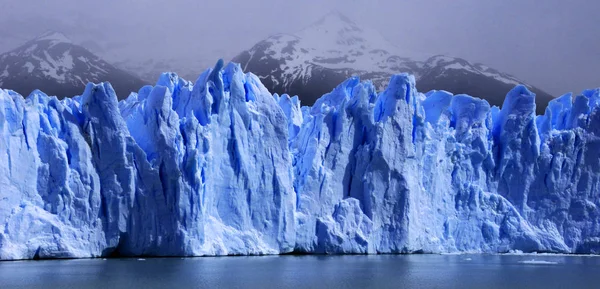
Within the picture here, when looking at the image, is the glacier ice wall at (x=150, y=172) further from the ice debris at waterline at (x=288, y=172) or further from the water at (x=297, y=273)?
the water at (x=297, y=273)

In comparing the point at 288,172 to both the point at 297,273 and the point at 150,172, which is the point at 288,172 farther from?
the point at 297,273

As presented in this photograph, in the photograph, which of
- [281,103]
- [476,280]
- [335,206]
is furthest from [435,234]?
[476,280]

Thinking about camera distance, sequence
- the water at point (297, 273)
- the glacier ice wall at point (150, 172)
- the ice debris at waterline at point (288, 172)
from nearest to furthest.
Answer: the water at point (297, 273) < the glacier ice wall at point (150, 172) < the ice debris at waterline at point (288, 172)

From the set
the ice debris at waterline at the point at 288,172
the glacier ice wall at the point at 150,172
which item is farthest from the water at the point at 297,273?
the ice debris at waterline at the point at 288,172

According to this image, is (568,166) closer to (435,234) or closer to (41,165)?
(435,234)

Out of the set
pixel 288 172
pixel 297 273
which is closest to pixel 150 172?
pixel 288 172

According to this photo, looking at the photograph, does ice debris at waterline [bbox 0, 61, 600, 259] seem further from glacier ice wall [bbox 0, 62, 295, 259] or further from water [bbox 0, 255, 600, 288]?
water [bbox 0, 255, 600, 288]

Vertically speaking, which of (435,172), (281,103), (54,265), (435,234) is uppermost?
(281,103)
